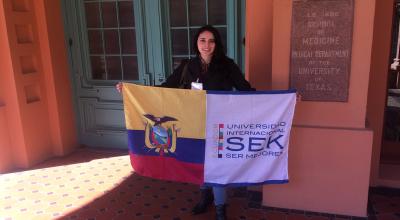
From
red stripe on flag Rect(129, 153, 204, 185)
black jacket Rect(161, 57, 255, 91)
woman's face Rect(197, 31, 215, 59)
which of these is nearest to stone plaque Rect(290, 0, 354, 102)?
black jacket Rect(161, 57, 255, 91)

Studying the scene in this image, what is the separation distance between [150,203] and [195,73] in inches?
52.7

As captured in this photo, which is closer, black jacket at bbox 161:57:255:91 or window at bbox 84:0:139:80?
black jacket at bbox 161:57:255:91

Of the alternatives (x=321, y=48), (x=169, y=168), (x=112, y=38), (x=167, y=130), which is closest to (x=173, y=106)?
(x=167, y=130)

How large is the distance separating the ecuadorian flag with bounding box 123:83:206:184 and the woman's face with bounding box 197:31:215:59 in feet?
1.06

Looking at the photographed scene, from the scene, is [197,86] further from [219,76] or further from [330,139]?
[330,139]

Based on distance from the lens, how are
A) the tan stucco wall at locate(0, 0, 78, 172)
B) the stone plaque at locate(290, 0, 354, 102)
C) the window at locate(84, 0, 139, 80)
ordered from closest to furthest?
the stone plaque at locate(290, 0, 354, 102) < the tan stucco wall at locate(0, 0, 78, 172) < the window at locate(84, 0, 139, 80)

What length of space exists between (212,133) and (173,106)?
0.38m

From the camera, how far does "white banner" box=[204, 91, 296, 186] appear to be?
2791 mm

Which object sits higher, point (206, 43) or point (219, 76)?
point (206, 43)

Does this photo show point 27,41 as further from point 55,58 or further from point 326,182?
point 326,182

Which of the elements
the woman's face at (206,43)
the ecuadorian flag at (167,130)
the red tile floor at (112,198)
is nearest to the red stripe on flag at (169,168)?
the ecuadorian flag at (167,130)

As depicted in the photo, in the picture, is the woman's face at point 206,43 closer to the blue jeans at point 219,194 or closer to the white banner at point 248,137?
the white banner at point 248,137

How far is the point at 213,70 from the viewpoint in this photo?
2865 millimetres

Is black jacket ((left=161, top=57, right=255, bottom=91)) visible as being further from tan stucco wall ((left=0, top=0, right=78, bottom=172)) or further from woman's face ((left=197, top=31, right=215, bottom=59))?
tan stucco wall ((left=0, top=0, right=78, bottom=172))
